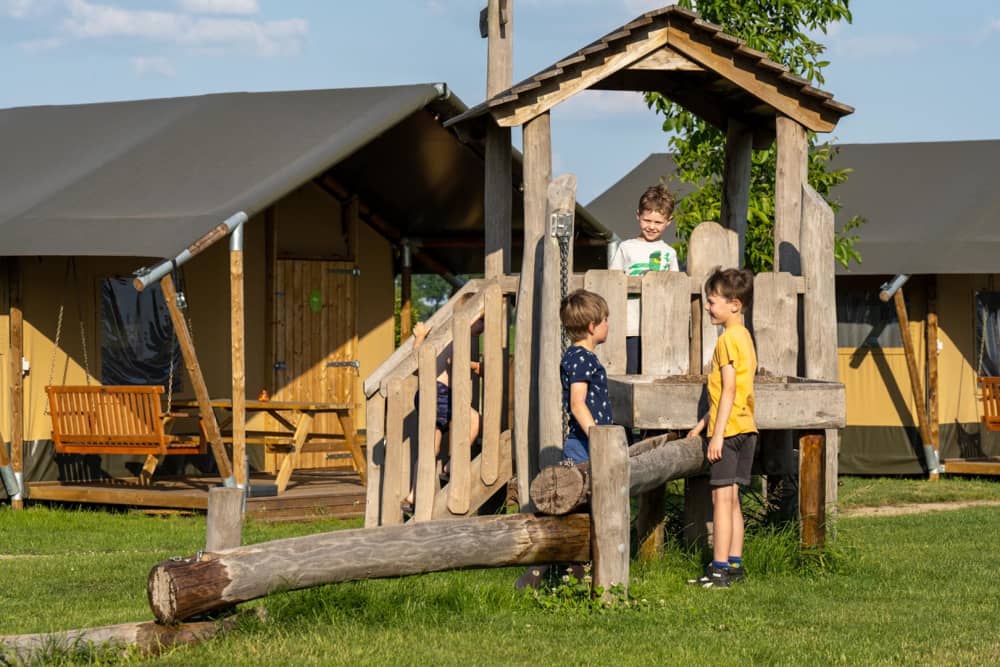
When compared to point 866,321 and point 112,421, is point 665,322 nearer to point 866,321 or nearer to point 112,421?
point 112,421

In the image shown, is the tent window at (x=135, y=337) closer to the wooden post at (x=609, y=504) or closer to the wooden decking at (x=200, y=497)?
the wooden decking at (x=200, y=497)

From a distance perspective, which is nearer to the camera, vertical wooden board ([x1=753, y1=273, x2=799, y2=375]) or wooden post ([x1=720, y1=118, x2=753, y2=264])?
vertical wooden board ([x1=753, y1=273, x2=799, y2=375])

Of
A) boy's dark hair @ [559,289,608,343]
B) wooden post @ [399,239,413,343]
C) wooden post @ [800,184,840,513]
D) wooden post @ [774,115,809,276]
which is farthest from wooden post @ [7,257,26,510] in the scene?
wooden post @ [800,184,840,513]

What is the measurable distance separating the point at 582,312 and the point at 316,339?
9.59 metres

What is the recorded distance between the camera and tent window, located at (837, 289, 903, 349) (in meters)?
Answer: 18.5

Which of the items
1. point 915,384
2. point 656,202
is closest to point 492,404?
point 656,202

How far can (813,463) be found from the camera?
8.27 m

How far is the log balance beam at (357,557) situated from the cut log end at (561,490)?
7cm

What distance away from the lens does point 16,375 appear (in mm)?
14109

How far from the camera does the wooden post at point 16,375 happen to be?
14070 millimetres

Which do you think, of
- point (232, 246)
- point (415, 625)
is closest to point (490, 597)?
point (415, 625)

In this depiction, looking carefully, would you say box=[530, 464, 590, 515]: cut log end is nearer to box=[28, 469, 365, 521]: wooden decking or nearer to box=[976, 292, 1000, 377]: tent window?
box=[28, 469, 365, 521]: wooden decking

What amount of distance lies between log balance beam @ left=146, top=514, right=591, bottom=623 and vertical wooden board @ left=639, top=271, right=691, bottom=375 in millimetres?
1646

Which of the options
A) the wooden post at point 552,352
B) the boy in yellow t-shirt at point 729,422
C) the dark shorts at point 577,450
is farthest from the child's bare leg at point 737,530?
the wooden post at point 552,352
